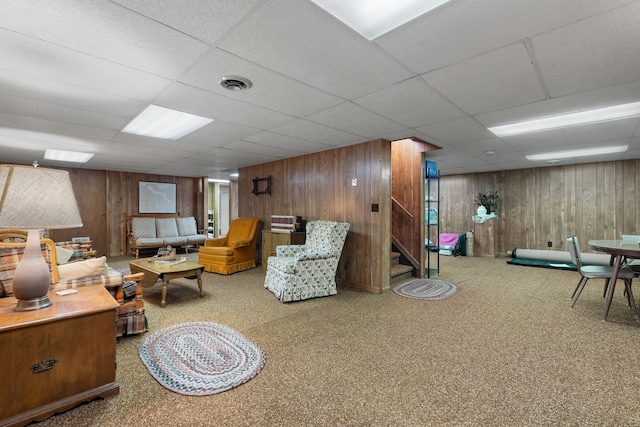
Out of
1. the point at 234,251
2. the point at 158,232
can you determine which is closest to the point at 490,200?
the point at 234,251

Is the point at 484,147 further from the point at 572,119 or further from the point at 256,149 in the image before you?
the point at 256,149

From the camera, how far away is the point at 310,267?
3.88 m

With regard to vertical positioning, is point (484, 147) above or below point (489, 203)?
above

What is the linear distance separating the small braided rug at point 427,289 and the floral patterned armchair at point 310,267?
106cm

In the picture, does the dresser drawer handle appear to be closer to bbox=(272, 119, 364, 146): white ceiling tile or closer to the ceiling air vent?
the ceiling air vent

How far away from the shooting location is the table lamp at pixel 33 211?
1.56m

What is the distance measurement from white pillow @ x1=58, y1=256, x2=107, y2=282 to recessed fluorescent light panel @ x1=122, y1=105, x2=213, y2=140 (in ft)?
5.15

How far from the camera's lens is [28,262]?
171cm

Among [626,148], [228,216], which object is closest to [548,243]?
[626,148]

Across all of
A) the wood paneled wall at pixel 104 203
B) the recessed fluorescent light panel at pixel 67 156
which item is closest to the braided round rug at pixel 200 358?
the recessed fluorescent light panel at pixel 67 156

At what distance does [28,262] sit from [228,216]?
374 inches

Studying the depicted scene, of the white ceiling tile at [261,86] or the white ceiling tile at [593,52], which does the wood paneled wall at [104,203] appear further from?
the white ceiling tile at [593,52]

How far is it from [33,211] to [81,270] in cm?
105

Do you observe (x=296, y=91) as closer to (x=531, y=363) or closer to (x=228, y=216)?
(x=531, y=363)
